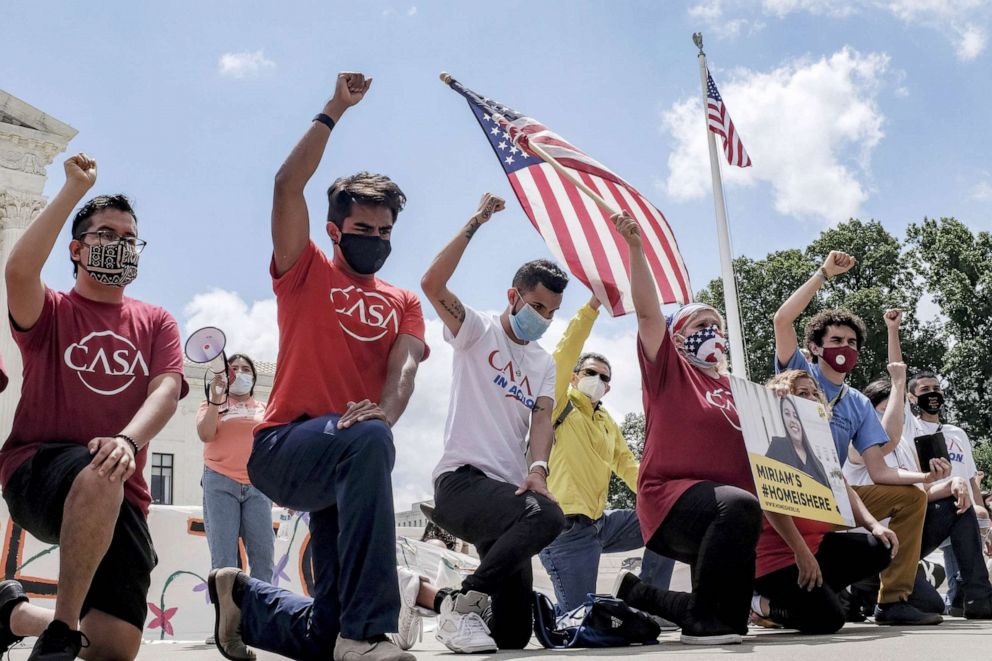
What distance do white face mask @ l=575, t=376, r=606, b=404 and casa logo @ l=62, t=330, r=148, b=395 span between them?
3.76m

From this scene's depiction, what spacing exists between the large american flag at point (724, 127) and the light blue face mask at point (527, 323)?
11717mm

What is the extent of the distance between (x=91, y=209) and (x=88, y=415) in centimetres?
81

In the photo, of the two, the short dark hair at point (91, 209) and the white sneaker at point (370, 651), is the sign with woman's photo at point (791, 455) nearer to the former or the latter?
the white sneaker at point (370, 651)

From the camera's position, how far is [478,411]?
4.71 metres

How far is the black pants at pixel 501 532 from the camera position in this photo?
424 centimetres

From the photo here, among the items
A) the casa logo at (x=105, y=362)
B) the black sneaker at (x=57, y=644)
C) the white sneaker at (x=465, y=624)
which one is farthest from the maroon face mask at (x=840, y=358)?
the black sneaker at (x=57, y=644)

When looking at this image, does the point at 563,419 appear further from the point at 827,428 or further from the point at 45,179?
the point at 45,179

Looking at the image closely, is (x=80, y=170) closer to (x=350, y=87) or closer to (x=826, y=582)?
(x=350, y=87)

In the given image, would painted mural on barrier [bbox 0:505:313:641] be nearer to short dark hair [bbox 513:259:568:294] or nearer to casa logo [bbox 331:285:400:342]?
short dark hair [bbox 513:259:568:294]

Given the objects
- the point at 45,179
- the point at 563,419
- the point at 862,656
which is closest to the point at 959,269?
the point at 45,179

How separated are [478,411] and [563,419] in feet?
6.37

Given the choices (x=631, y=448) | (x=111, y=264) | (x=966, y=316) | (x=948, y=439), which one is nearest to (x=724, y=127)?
(x=948, y=439)

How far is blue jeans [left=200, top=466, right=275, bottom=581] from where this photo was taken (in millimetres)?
6441

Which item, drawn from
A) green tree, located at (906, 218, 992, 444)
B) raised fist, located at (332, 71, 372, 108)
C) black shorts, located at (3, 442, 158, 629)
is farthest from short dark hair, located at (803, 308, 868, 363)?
green tree, located at (906, 218, 992, 444)
